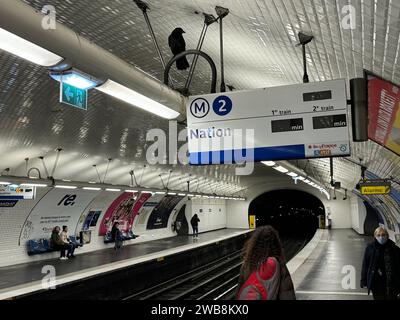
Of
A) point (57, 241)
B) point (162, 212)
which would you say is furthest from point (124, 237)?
point (57, 241)

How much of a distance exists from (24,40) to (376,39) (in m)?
2.87

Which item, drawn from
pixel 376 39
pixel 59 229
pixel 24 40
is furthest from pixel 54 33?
pixel 59 229

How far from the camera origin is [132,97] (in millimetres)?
3459

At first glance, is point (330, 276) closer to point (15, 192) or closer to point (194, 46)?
point (194, 46)

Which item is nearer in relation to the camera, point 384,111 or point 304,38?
point 304,38

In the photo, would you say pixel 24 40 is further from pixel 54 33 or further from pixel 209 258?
pixel 209 258

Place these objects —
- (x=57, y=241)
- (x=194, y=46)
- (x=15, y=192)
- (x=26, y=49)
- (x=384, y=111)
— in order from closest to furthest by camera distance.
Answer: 1. (x=26, y=49)
2. (x=384, y=111)
3. (x=194, y=46)
4. (x=15, y=192)
5. (x=57, y=241)

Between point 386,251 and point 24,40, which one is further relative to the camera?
point 386,251

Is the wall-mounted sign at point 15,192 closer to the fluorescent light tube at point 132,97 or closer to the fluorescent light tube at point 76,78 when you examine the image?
the fluorescent light tube at point 132,97

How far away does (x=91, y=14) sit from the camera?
5164 millimetres

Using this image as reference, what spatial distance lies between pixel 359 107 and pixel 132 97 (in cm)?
208

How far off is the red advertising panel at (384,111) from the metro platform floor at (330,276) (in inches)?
142

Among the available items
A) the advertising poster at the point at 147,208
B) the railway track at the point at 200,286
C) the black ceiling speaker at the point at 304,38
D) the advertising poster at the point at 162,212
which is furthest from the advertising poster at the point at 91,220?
the black ceiling speaker at the point at 304,38
